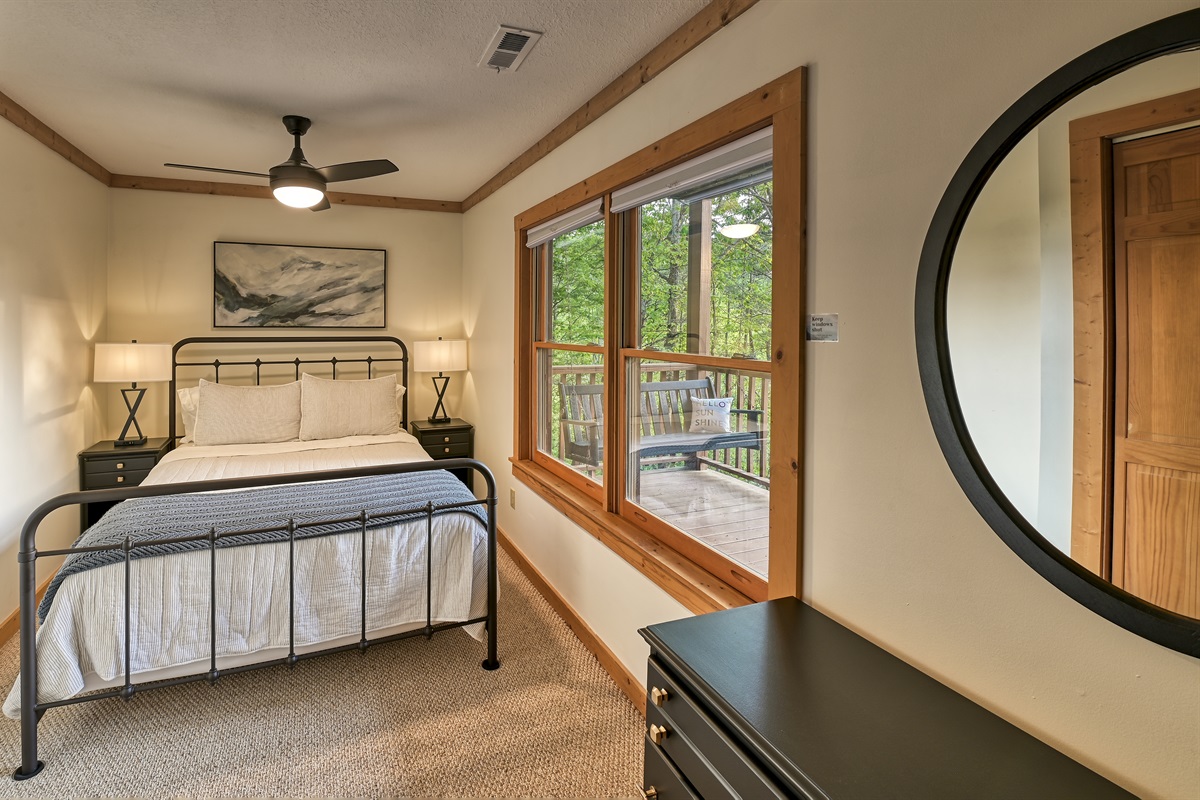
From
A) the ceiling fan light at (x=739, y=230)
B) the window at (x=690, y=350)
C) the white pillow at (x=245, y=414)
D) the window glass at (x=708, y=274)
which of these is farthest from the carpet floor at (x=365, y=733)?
the ceiling fan light at (x=739, y=230)

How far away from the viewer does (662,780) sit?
149 cm

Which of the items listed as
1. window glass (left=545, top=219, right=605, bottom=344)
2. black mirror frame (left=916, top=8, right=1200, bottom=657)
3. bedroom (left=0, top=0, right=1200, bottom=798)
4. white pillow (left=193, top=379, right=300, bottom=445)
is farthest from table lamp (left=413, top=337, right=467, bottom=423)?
black mirror frame (left=916, top=8, right=1200, bottom=657)

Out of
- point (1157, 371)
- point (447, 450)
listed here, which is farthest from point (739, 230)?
point (447, 450)

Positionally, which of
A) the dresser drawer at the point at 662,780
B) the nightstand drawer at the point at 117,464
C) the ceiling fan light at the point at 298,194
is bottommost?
the dresser drawer at the point at 662,780

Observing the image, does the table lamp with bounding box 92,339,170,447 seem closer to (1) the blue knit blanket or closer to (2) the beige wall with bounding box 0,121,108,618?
(2) the beige wall with bounding box 0,121,108,618

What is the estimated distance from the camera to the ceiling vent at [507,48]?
220 centimetres

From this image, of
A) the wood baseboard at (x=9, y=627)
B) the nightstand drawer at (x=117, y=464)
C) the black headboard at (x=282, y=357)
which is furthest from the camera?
the black headboard at (x=282, y=357)

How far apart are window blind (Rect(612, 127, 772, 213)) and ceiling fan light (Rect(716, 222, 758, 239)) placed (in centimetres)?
12

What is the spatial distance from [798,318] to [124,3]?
2.26 metres

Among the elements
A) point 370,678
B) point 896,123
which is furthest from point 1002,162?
point 370,678

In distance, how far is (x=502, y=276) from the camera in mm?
4113

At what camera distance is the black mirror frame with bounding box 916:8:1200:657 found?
3.01ft

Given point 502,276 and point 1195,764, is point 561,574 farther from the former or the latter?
point 1195,764

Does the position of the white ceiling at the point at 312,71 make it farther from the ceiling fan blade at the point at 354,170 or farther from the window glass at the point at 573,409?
the window glass at the point at 573,409
